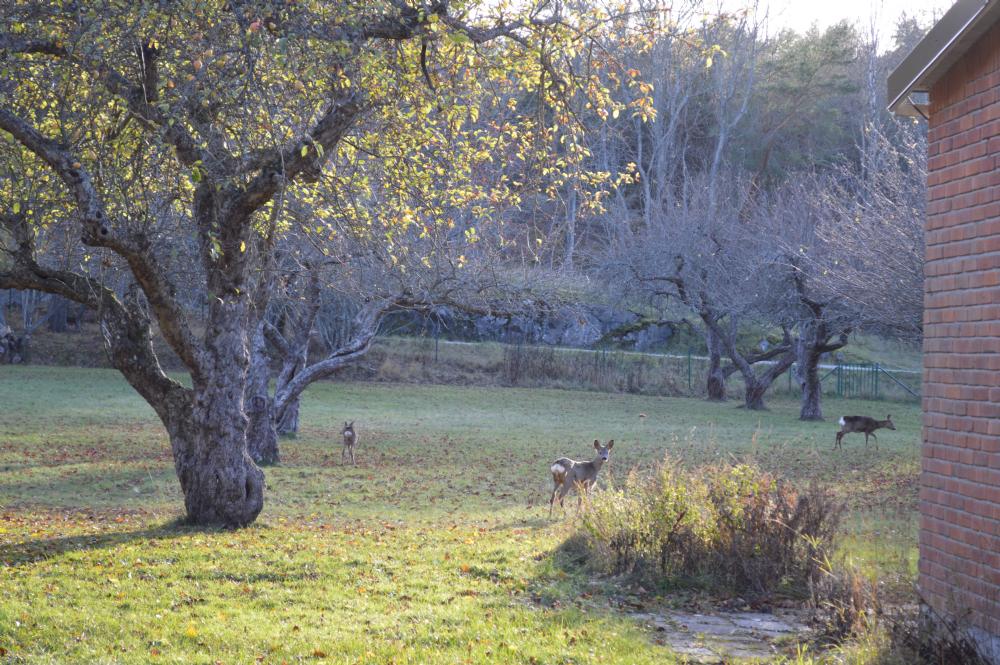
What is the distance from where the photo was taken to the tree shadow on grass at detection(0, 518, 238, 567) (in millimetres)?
9209

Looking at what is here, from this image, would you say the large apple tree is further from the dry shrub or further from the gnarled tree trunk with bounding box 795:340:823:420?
the gnarled tree trunk with bounding box 795:340:823:420

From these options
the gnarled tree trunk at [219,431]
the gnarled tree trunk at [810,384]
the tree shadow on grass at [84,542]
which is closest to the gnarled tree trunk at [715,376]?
the gnarled tree trunk at [810,384]

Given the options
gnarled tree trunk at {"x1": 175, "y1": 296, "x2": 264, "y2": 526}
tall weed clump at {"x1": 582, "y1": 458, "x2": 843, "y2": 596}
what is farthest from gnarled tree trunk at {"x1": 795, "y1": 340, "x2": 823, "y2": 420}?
gnarled tree trunk at {"x1": 175, "y1": 296, "x2": 264, "y2": 526}

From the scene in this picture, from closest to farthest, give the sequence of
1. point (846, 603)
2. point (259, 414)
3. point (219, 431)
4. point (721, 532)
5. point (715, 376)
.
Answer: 1. point (846, 603)
2. point (721, 532)
3. point (219, 431)
4. point (259, 414)
5. point (715, 376)

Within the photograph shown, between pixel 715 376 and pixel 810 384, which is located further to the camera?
pixel 715 376

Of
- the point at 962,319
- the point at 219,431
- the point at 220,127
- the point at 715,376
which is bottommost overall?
the point at 219,431

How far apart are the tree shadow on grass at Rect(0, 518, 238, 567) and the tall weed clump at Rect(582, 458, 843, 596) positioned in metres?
4.74

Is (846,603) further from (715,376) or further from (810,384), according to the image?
(715,376)

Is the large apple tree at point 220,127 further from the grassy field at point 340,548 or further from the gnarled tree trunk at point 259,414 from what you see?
the gnarled tree trunk at point 259,414

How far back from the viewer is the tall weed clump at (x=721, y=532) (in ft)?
28.0

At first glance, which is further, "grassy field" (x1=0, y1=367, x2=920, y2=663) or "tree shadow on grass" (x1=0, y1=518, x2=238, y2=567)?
"tree shadow on grass" (x1=0, y1=518, x2=238, y2=567)

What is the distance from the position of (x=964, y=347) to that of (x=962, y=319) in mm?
181

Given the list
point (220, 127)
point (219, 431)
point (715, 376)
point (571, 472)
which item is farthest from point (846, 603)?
point (715, 376)

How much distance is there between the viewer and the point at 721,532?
8.75m
